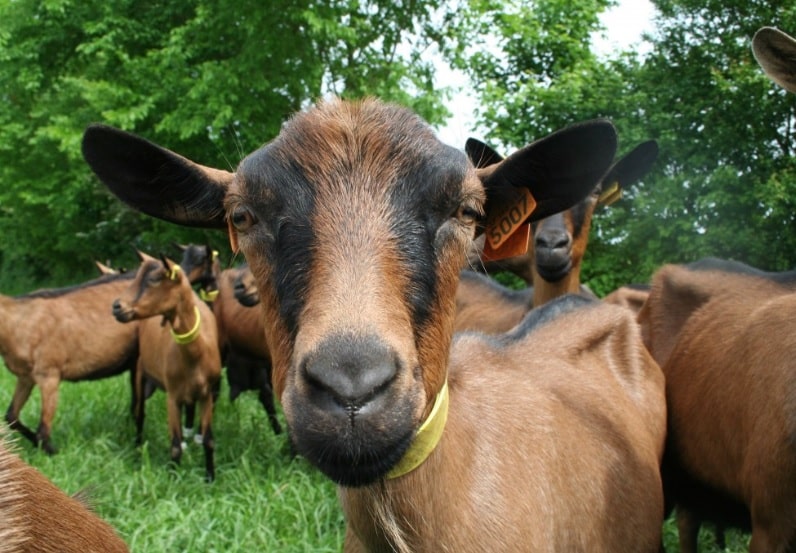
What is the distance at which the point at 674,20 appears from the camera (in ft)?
44.5

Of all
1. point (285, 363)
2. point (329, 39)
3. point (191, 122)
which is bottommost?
point (191, 122)

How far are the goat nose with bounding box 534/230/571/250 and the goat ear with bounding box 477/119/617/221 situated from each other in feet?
8.24

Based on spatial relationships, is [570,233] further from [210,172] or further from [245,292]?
[245,292]

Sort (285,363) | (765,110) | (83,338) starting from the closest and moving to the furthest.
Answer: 1. (285,363)
2. (83,338)
3. (765,110)

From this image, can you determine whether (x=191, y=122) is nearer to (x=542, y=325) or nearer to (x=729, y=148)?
(x=729, y=148)

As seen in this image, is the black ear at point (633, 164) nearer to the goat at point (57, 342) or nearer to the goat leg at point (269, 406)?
the goat leg at point (269, 406)

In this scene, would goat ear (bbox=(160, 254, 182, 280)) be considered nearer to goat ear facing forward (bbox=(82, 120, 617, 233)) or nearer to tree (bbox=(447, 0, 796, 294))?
goat ear facing forward (bbox=(82, 120, 617, 233))

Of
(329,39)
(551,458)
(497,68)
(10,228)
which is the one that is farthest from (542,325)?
(10,228)

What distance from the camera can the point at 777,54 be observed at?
272 centimetres

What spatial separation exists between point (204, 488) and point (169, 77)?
10.9 metres

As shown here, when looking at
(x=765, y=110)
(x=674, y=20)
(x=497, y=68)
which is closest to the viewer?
(x=765, y=110)

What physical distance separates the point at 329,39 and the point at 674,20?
631 centimetres

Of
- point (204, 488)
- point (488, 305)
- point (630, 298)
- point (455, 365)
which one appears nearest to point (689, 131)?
point (630, 298)

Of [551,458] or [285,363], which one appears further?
[551,458]
